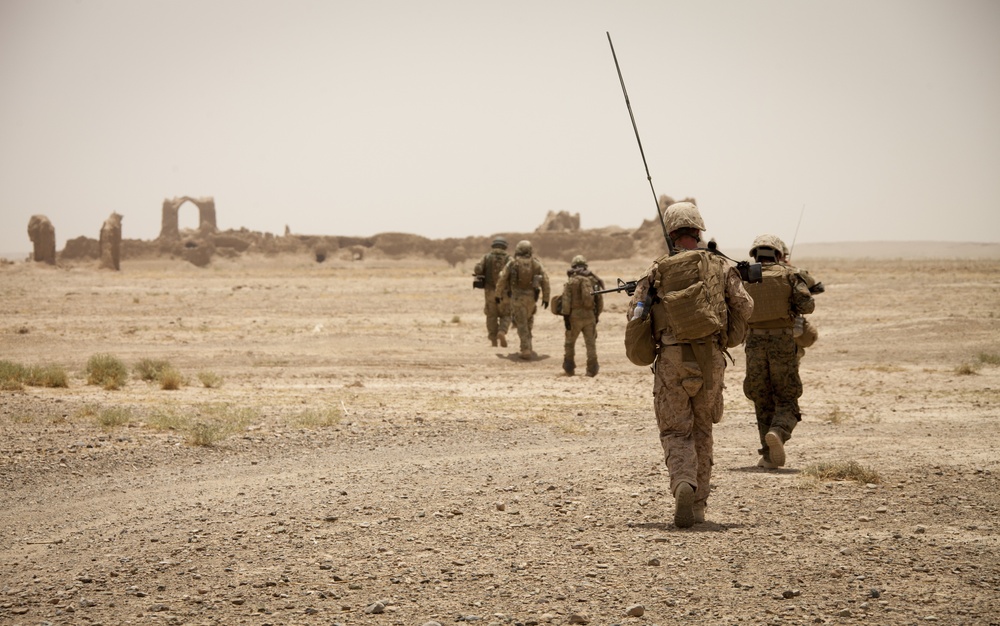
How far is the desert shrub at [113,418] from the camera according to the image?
1087cm

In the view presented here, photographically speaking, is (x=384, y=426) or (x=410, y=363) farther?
(x=410, y=363)

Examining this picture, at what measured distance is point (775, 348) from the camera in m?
9.00

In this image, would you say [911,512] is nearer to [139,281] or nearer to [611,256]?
[139,281]

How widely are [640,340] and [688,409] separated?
556mm

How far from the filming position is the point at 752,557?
226 inches

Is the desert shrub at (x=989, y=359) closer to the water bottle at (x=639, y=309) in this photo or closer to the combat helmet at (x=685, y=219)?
the combat helmet at (x=685, y=219)

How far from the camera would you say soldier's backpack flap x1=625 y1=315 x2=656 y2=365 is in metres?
6.75

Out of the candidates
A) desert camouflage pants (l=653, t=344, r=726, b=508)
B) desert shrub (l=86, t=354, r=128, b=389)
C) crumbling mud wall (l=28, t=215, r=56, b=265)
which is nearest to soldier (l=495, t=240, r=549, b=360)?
desert shrub (l=86, t=354, r=128, b=389)

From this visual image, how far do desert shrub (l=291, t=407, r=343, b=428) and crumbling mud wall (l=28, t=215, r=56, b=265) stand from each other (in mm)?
45061

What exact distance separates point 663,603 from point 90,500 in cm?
497

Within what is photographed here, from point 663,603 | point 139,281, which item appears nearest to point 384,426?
point 663,603

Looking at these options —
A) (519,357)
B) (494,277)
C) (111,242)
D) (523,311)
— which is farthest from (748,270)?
(111,242)

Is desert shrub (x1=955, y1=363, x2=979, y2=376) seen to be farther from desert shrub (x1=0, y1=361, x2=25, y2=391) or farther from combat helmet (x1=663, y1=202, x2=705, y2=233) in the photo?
desert shrub (x1=0, y1=361, x2=25, y2=391)

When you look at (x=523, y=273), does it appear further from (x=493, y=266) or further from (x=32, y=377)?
(x=32, y=377)
